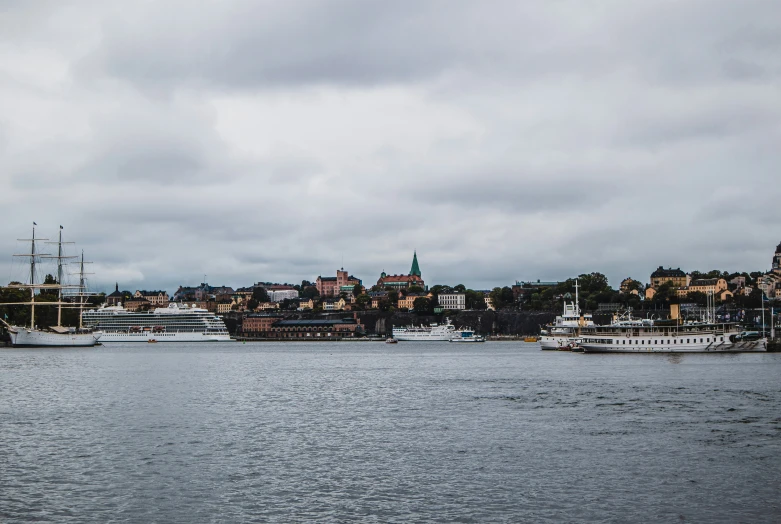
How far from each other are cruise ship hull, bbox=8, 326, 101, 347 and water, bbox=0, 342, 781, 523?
105 m

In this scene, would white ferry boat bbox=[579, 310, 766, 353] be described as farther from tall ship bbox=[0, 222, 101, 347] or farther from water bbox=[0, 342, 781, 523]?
tall ship bbox=[0, 222, 101, 347]

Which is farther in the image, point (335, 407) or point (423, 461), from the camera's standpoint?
point (335, 407)

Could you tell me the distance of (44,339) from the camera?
499ft

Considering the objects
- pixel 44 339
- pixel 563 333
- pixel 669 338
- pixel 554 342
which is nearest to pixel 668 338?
pixel 669 338

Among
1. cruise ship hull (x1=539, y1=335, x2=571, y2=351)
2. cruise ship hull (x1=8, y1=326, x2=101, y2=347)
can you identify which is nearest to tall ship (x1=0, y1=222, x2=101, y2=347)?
cruise ship hull (x1=8, y1=326, x2=101, y2=347)

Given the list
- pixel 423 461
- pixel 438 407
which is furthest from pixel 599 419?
pixel 423 461

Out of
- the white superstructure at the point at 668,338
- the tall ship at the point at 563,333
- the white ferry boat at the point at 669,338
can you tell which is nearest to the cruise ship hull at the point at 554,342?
the tall ship at the point at 563,333

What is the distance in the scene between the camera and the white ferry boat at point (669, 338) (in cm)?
10119

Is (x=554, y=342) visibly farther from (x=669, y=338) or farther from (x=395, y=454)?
(x=395, y=454)

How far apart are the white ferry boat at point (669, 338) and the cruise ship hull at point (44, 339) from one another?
333ft

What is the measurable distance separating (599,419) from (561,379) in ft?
82.9

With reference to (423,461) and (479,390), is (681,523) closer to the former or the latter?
(423,461)

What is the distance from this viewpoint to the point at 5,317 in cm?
15925

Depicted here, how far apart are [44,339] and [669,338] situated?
368 ft
